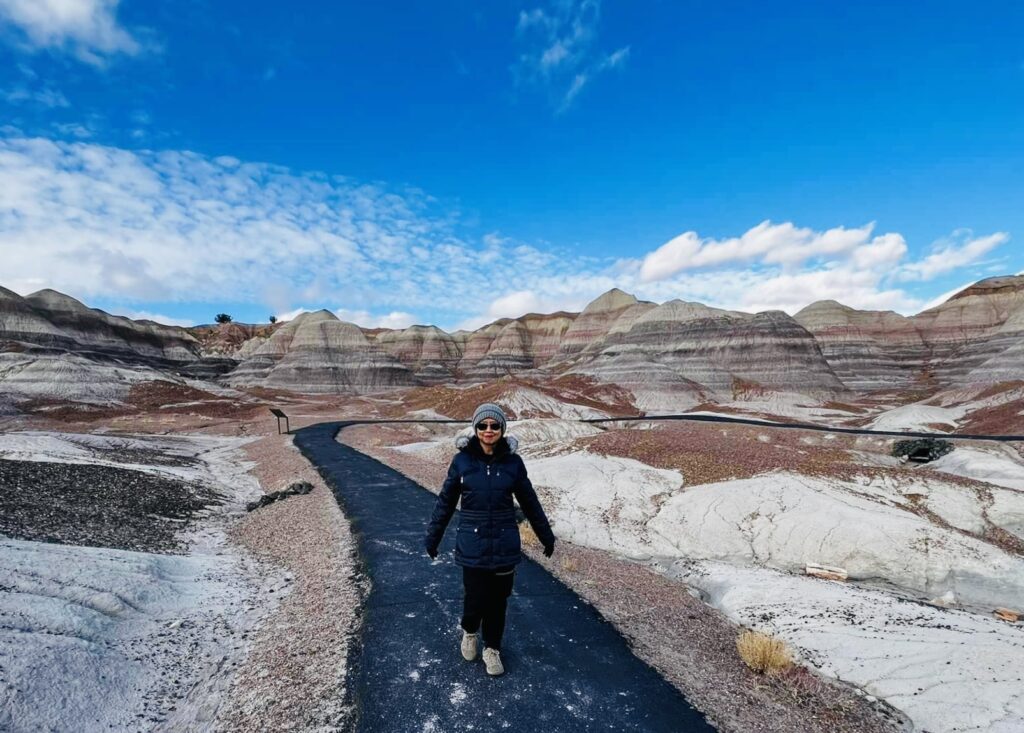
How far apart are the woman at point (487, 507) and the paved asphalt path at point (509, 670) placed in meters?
0.91

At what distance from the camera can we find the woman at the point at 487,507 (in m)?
4.92

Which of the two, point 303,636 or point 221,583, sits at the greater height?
point 303,636

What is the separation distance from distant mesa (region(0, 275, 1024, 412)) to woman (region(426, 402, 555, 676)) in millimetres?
74835

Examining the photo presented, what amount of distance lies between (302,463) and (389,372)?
96536 millimetres

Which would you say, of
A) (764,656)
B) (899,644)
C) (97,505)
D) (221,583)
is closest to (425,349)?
(97,505)

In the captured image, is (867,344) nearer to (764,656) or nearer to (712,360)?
(712,360)

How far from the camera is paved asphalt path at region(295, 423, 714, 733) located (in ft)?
15.3

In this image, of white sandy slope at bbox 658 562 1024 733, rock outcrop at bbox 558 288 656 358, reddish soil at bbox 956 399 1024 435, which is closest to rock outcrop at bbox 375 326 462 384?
rock outcrop at bbox 558 288 656 358

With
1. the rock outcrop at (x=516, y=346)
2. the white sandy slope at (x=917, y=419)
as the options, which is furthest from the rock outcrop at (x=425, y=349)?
the white sandy slope at (x=917, y=419)

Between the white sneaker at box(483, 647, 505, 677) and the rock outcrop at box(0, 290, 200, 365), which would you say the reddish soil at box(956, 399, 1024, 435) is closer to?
the white sneaker at box(483, 647, 505, 677)

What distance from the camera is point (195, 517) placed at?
13.8 m

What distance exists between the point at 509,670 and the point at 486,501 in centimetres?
206

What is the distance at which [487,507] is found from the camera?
4918 millimetres

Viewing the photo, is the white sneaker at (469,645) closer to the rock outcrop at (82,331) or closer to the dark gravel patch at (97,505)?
the dark gravel patch at (97,505)
